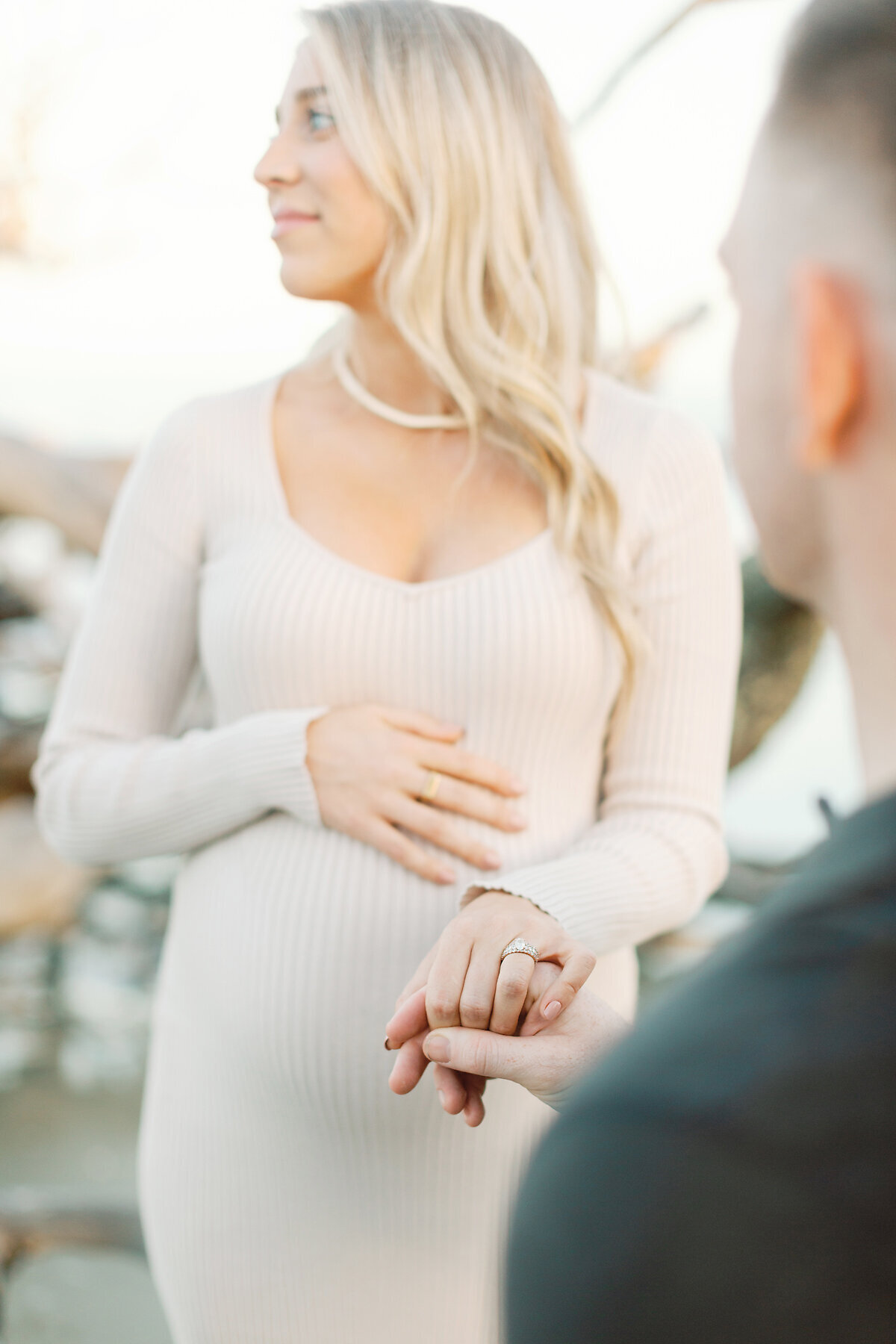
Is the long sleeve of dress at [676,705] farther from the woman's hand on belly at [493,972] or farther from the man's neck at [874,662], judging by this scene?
the man's neck at [874,662]

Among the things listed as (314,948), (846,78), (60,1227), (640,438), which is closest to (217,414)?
(640,438)

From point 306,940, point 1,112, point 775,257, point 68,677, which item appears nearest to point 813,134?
point 775,257

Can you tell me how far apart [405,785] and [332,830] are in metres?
0.10

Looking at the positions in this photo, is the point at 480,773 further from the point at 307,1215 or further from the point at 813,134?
the point at 813,134

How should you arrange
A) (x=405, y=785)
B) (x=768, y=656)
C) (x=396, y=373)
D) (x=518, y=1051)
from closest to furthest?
(x=518, y=1051)
(x=405, y=785)
(x=396, y=373)
(x=768, y=656)

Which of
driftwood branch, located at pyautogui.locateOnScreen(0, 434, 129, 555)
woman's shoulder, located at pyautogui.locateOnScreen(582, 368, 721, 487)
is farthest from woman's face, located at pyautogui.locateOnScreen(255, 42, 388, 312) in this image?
driftwood branch, located at pyautogui.locateOnScreen(0, 434, 129, 555)

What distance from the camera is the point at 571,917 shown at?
3.19ft

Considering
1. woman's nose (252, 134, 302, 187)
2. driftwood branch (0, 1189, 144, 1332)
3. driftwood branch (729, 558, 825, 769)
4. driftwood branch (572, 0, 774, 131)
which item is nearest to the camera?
woman's nose (252, 134, 302, 187)

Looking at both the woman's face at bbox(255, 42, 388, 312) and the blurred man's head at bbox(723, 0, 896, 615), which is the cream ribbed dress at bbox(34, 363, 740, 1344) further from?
the blurred man's head at bbox(723, 0, 896, 615)

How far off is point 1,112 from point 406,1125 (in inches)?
118

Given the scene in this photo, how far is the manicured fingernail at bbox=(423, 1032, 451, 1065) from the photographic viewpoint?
0.76 metres

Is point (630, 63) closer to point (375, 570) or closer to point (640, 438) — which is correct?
point (640, 438)

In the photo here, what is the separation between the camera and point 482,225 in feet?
3.87

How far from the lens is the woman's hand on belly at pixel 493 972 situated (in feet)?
2.67
